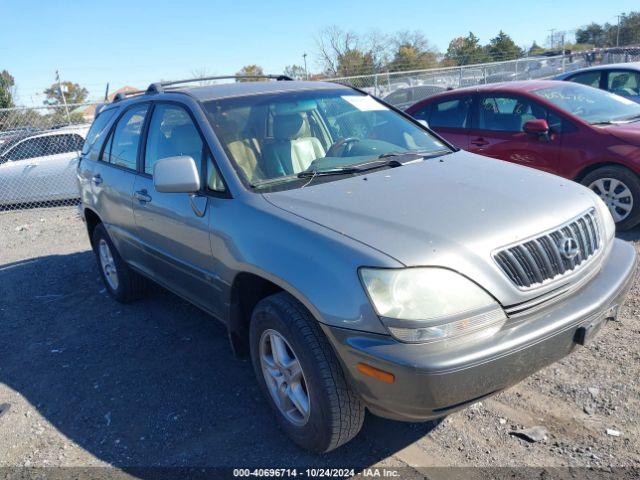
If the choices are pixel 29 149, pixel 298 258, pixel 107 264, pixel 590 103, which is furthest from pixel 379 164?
pixel 29 149

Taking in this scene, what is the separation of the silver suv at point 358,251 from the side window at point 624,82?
7508 mm

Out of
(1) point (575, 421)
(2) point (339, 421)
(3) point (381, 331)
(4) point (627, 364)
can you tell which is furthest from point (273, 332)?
(4) point (627, 364)

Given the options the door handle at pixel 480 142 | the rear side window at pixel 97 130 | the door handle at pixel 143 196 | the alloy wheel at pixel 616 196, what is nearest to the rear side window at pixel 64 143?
the rear side window at pixel 97 130

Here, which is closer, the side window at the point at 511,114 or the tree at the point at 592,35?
the side window at the point at 511,114

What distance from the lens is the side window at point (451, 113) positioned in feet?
23.0

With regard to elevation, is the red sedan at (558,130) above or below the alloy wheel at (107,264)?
above

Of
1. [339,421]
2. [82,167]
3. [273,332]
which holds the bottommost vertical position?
[339,421]

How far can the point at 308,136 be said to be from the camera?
3.75 meters

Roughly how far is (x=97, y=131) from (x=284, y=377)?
3610mm

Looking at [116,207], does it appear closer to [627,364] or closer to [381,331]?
[381,331]

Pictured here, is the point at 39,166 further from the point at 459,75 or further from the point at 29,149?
the point at 459,75

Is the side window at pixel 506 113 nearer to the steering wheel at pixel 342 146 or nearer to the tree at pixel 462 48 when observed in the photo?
the steering wheel at pixel 342 146

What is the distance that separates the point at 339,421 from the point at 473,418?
89 cm

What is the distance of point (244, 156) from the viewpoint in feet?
10.9
